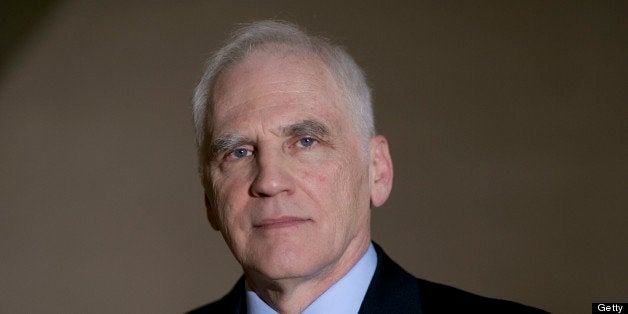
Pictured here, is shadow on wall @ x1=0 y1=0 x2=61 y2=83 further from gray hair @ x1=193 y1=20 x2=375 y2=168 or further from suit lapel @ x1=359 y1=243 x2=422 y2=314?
suit lapel @ x1=359 y1=243 x2=422 y2=314

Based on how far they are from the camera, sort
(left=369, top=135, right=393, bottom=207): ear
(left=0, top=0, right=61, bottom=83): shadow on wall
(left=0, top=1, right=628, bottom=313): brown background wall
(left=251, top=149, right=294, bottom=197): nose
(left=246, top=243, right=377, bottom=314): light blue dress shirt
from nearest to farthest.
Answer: (left=251, top=149, right=294, bottom=197): nose, (left=246, top=243, right=377, bottom=314): light blue dress shirt, (left=369, top=135, right=393, bottom=207): ear, (left=0, top=1, right=628, bottom=313): brown background wall, (left=0, top=0, right=61, bottom=83): shadow on wall

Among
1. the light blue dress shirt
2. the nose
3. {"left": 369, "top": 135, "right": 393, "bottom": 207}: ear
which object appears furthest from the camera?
{"left": 369, "top": 135, "right": 393, "bottom": 207}: ear

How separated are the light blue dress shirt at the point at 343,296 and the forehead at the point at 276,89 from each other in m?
0.31

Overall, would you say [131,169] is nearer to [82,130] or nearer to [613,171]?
[82,130]

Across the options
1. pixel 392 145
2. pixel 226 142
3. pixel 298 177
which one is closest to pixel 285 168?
pixel 298 177

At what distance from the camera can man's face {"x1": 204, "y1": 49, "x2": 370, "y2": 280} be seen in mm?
1736

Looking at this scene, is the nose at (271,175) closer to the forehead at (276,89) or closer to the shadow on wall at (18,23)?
the forehead at (276,89)

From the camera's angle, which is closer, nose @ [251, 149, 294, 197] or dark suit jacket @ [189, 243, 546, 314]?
nose @ [251, 149, 294, 197]

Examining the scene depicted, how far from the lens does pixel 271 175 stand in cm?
173

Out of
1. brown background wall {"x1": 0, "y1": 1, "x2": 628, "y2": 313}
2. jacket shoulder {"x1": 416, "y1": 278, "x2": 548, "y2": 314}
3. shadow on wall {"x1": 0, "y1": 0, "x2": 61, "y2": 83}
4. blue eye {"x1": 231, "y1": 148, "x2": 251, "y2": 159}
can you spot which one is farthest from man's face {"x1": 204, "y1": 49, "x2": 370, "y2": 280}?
shadow on wall {"x1": 0, "y1": 0, "x2": 61, "y2": 83}

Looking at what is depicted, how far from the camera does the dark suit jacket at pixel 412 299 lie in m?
1.86

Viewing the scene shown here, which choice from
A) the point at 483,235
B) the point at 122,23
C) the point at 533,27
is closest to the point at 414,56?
the point at 533,27

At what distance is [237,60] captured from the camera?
1.90m

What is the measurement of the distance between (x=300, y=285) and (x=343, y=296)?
0.31 feet
